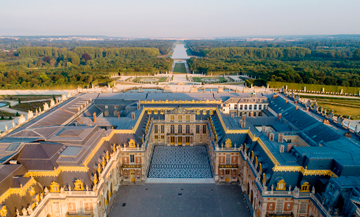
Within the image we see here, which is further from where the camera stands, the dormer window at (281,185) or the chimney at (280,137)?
the chimney at (280,137)

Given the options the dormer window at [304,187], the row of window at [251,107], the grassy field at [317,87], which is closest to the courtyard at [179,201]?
the dormer window at [304,187]

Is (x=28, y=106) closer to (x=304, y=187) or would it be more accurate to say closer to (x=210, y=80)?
(x=210, y=80)

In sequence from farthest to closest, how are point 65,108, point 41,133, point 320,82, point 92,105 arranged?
point 320,82
point 92,105
point 65,108
point 41,133

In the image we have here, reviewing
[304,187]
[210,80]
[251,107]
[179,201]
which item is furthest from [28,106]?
[304,187]

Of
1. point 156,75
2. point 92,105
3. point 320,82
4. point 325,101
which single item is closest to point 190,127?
point 92,105

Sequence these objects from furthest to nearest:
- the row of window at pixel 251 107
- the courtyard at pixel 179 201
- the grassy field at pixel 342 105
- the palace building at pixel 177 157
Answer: the grassy field at pixel 342 105 < the row of window at pixel 251 107 < the courtyard at pixel 179 201 < the palace building at pixel 177 157

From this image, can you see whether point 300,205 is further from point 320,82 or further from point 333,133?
point 320,82

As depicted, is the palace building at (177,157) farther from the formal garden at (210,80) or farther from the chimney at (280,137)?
the formal garden at (210,80)
